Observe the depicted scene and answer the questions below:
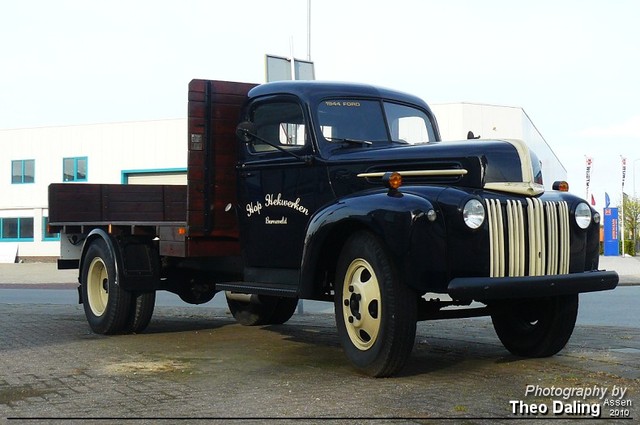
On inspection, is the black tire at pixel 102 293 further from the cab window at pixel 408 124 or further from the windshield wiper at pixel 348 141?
the cab window at pixel 408 124

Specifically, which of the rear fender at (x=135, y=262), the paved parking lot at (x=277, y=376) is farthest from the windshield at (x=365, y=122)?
the rear fender at (x=135, y=262)

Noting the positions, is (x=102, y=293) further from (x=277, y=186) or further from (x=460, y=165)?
(x=460, y=165)

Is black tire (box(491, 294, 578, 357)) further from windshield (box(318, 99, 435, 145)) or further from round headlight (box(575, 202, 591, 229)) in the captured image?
windshield (box(318, 99, 435, 145))

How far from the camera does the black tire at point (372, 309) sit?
6.18 meters

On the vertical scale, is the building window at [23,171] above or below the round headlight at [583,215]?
above

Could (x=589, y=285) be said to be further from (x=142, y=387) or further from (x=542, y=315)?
(x=142, y=387)

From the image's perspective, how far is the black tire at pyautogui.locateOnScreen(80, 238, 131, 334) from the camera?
934 centimetres

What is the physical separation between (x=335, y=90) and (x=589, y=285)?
111 inches

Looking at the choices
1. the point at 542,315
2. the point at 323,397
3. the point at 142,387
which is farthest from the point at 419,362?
the point at 142,387

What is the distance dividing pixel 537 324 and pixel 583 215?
3.73 feet

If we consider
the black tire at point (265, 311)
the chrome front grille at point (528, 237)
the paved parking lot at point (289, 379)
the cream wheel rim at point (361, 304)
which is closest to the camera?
the paved parking lot at point (289, 379)

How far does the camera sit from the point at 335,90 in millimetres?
8047

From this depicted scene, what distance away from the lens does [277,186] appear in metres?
7.90

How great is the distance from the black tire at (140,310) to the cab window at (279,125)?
7.32ft
